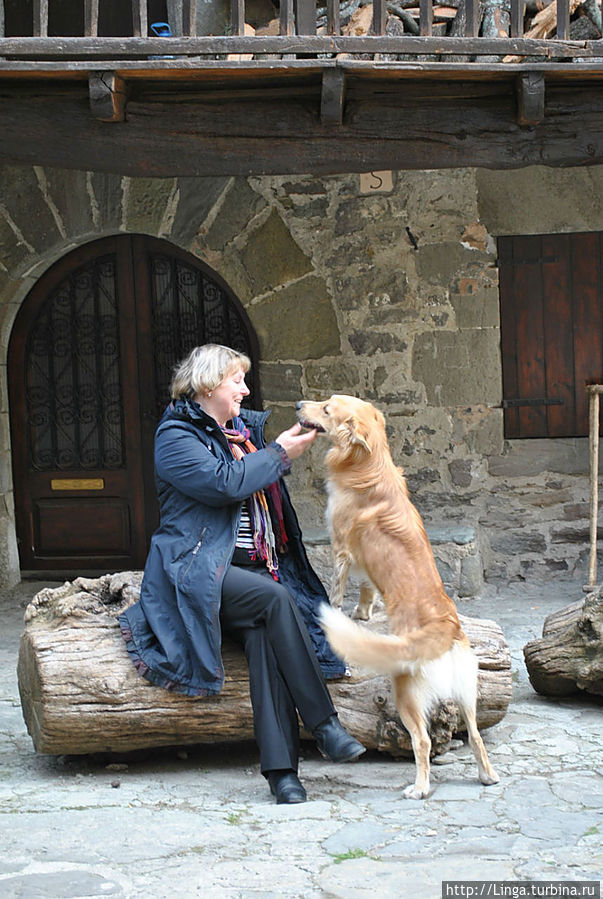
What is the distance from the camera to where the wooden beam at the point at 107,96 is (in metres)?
4.55

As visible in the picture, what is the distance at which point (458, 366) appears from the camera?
22.6 feet

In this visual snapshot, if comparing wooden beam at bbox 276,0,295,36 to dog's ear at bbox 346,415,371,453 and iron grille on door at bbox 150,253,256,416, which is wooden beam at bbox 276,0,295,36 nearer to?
dog's ear at bbox 346,415,371,453

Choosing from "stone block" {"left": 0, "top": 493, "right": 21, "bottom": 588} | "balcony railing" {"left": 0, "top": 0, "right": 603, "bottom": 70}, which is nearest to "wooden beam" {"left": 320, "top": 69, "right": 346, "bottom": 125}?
"balcony railing" {"left": 0, "top": 0, "right": 603, "bottom": 70}

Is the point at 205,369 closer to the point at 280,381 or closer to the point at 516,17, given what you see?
Answer: the point at 516,17

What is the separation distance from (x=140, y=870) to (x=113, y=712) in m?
0.90

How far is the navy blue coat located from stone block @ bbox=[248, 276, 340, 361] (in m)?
3.06

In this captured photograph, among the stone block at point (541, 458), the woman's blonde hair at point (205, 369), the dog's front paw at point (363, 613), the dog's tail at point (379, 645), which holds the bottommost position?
the dog's front paw at point (363, 613)

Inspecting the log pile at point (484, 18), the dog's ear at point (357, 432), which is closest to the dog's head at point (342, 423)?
the dog's ear at point (357, 432)

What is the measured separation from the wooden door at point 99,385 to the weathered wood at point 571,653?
3324mm

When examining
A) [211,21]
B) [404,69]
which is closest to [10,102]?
[404,69]

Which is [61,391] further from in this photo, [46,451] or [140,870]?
[140,870]

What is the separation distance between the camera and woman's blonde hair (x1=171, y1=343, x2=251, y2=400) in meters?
3.96

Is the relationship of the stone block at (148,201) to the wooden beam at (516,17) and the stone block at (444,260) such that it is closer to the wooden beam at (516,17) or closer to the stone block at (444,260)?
the stone block at (444,260)

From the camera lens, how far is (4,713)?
4742mm
